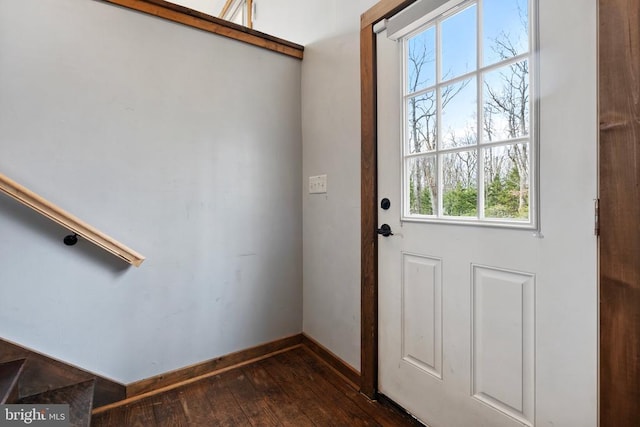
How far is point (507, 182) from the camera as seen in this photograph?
1059mm

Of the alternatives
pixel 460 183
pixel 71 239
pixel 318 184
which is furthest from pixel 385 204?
pixel 71 239

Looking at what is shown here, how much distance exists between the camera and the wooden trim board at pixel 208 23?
1561mm

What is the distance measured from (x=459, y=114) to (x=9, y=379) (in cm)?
208

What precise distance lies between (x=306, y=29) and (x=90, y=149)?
1.51m

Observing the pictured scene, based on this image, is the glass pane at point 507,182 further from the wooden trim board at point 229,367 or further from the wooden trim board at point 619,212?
the wooden trim board at point 229,367

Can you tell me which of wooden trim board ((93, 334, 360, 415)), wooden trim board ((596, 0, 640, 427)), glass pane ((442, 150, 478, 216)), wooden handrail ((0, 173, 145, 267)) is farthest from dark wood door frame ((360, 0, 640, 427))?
wooden handrail ((0, 173, 145, 267))

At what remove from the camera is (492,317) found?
1106 millimetres

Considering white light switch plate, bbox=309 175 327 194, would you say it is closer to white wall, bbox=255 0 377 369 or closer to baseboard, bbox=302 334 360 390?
white wall, bbox=255 0 377 369

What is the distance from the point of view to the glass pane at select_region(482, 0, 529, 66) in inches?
39.7

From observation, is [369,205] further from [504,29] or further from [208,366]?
[208,366]

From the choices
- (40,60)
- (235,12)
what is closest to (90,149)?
(40,60)

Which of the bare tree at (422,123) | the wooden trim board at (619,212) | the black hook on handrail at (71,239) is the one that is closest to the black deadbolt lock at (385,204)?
the bare tree at (422,123)

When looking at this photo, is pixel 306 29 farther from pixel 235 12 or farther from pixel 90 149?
pixel 235 12

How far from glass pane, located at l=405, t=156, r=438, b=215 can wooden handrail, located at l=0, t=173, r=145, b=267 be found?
4.30ft
